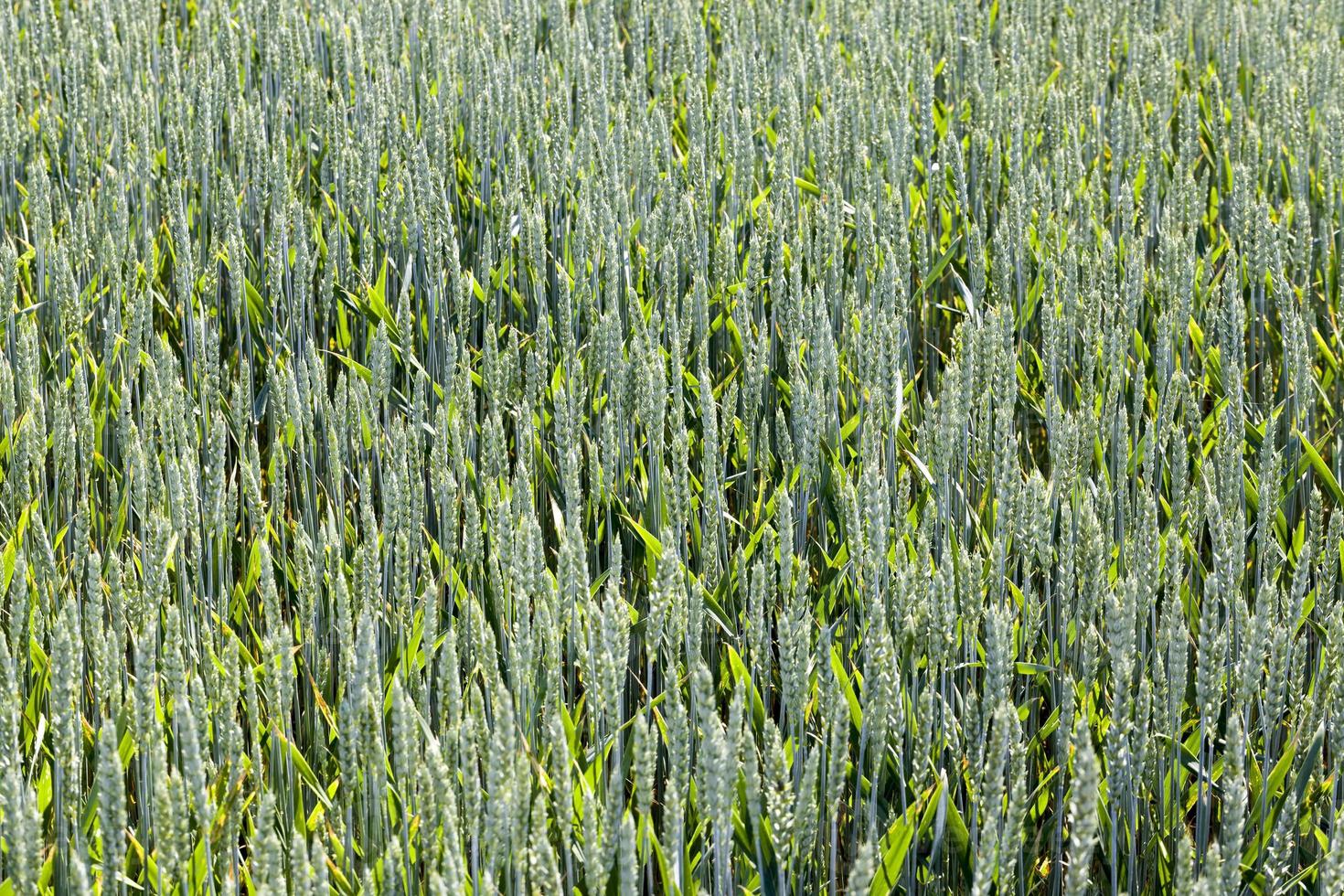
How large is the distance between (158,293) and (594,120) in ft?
2.88

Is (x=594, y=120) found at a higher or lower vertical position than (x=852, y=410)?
higher

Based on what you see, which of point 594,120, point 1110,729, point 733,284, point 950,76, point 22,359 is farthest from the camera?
point 950,76

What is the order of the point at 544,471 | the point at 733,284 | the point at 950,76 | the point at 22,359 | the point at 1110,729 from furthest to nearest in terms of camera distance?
the point at 950,76 < the point at 733,284 < the point at 544,471 < the point at 22,359 < the point at 1110,729

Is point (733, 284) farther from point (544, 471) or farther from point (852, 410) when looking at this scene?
point (544, 471)

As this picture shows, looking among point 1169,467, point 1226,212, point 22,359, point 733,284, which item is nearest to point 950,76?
point 1226,212

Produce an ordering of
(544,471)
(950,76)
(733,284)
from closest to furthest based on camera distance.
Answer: (544,471) → (733,284) → (950,76)

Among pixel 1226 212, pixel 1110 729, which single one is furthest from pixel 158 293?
pixel 1226 212

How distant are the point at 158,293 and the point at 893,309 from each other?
47.9 inches

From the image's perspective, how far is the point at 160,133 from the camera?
296cm

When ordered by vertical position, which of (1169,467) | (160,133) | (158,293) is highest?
(160,133)

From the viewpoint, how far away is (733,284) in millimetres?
2119

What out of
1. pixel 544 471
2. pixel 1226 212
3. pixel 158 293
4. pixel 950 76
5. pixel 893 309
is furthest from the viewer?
pixel 950 76

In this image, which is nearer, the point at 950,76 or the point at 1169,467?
the point at 1169,467

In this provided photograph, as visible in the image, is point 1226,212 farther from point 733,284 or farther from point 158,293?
point 158,293
